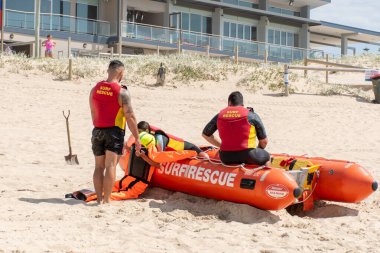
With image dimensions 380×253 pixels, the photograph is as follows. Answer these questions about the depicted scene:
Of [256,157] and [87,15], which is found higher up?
[87,15]

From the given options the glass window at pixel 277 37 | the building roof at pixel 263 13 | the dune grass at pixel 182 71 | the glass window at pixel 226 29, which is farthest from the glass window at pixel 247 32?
the dune grass at pixel 182 71

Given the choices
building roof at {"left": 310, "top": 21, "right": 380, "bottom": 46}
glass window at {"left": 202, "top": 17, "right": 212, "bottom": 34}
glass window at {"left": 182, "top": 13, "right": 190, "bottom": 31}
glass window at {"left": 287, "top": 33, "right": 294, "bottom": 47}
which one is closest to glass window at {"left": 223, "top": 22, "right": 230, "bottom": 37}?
glass window at {"left": 202, "top": 17, "right": 212, "bottom": 34}

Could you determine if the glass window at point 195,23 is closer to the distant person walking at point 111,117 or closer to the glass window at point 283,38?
the glass window at point 283,38

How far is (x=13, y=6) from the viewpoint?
26906 millimetres

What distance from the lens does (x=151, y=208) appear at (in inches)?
253

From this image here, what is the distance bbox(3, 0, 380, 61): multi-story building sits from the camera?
2694cm

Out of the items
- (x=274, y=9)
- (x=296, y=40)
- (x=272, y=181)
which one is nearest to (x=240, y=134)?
(x=272, y=181)

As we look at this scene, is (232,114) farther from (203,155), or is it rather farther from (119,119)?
(119,119)

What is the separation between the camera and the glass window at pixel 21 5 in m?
26.8

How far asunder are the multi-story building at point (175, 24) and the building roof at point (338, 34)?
1743mm

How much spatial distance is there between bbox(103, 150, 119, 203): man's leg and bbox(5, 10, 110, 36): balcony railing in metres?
21.1

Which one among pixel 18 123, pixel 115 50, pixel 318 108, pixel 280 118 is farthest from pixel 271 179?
pixel 115 50

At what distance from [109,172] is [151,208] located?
0.63 meters

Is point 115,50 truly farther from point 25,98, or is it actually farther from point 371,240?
point 371,240
